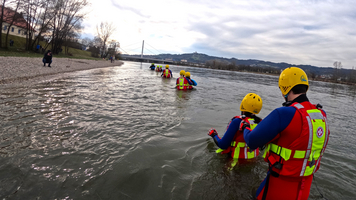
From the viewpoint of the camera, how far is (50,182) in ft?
10.2

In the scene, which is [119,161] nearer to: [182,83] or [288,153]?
[288,153]

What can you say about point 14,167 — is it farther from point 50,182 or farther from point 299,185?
point 299,185

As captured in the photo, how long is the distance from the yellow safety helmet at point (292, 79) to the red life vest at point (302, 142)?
271 mm

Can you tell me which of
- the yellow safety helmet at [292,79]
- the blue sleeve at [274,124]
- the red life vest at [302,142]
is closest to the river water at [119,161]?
the red life vest at [302,142]

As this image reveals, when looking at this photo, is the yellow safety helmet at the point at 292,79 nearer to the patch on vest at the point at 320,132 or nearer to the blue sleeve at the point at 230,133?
the patch on vest at the point at 320,132

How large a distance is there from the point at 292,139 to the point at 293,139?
0.01 meters

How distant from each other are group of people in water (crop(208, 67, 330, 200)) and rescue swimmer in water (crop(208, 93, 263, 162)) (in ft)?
3.53

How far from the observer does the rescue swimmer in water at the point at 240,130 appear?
369 cm

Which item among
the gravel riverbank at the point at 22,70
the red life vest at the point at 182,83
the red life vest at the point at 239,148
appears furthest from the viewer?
the red life vest at the point at 182,83

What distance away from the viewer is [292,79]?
243 centimetres

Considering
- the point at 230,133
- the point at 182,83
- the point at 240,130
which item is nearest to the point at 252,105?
the point at 240,130

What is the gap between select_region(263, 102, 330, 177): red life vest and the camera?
7.19 ft

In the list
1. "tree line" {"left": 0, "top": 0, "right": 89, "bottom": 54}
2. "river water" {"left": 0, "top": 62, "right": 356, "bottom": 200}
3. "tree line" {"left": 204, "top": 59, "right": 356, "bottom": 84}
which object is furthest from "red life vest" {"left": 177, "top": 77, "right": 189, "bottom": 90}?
"tree line" {"left": 204, "top": 59, "right": 356, "bottom": 84}

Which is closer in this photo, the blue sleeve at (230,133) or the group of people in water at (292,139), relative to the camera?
the group of people in water at (292,139)
